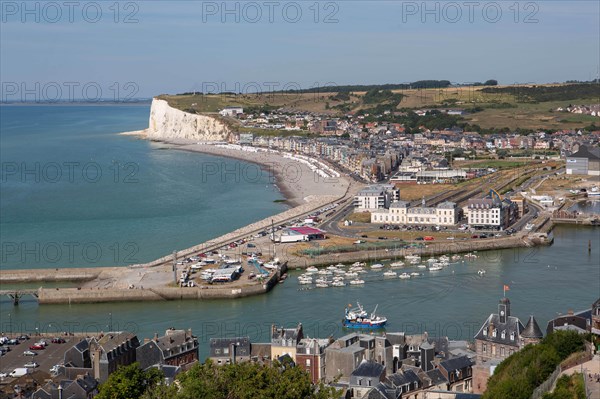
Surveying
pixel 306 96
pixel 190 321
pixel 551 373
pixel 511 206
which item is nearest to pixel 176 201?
pixel 511 206

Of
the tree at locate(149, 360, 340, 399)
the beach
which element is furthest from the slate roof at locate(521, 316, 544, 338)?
the beach

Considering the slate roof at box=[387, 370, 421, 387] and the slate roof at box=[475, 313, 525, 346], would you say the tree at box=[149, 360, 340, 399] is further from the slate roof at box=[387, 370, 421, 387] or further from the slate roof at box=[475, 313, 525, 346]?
the slate roof at box=[475, 313, 525, 346]

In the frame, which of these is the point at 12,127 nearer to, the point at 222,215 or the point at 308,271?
the point at 222,215

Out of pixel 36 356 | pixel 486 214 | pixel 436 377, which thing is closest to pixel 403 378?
pixel 436 377

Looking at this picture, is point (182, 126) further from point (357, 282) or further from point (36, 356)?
point (36, 356)

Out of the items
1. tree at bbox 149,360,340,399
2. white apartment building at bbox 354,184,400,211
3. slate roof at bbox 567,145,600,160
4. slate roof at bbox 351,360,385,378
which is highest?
slate roof at bbox 567,145,600,160
